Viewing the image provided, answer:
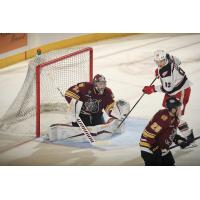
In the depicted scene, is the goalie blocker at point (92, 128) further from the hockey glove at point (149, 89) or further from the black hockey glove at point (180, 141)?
the black hockey glove at point (180, 141)

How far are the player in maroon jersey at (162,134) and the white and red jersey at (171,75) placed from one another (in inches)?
3.1

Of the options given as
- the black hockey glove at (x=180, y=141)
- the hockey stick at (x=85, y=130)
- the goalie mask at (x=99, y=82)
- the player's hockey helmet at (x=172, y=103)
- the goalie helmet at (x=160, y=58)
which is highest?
the goalie helmet at (x=160, y=58)

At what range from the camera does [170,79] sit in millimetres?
5145

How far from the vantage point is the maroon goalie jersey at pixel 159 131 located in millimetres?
5121

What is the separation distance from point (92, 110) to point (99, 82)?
224 mm

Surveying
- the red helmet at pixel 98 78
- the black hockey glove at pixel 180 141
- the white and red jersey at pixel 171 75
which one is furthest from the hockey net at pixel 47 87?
the black hockey glove at pixel 180 141

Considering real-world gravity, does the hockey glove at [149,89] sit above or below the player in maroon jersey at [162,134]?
above

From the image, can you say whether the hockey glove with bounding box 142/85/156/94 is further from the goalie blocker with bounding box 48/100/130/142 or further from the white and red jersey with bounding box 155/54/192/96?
the goalie blocker with bounding box 48/100/130/142

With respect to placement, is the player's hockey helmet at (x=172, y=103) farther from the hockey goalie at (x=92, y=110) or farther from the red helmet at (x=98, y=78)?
the red helmet at (x=98, y=78)

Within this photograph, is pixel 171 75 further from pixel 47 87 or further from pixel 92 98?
pixel 47 87

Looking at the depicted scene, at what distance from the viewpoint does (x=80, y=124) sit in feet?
17.0

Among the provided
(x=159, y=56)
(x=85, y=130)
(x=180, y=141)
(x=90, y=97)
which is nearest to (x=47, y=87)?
(x=90, y=97)
